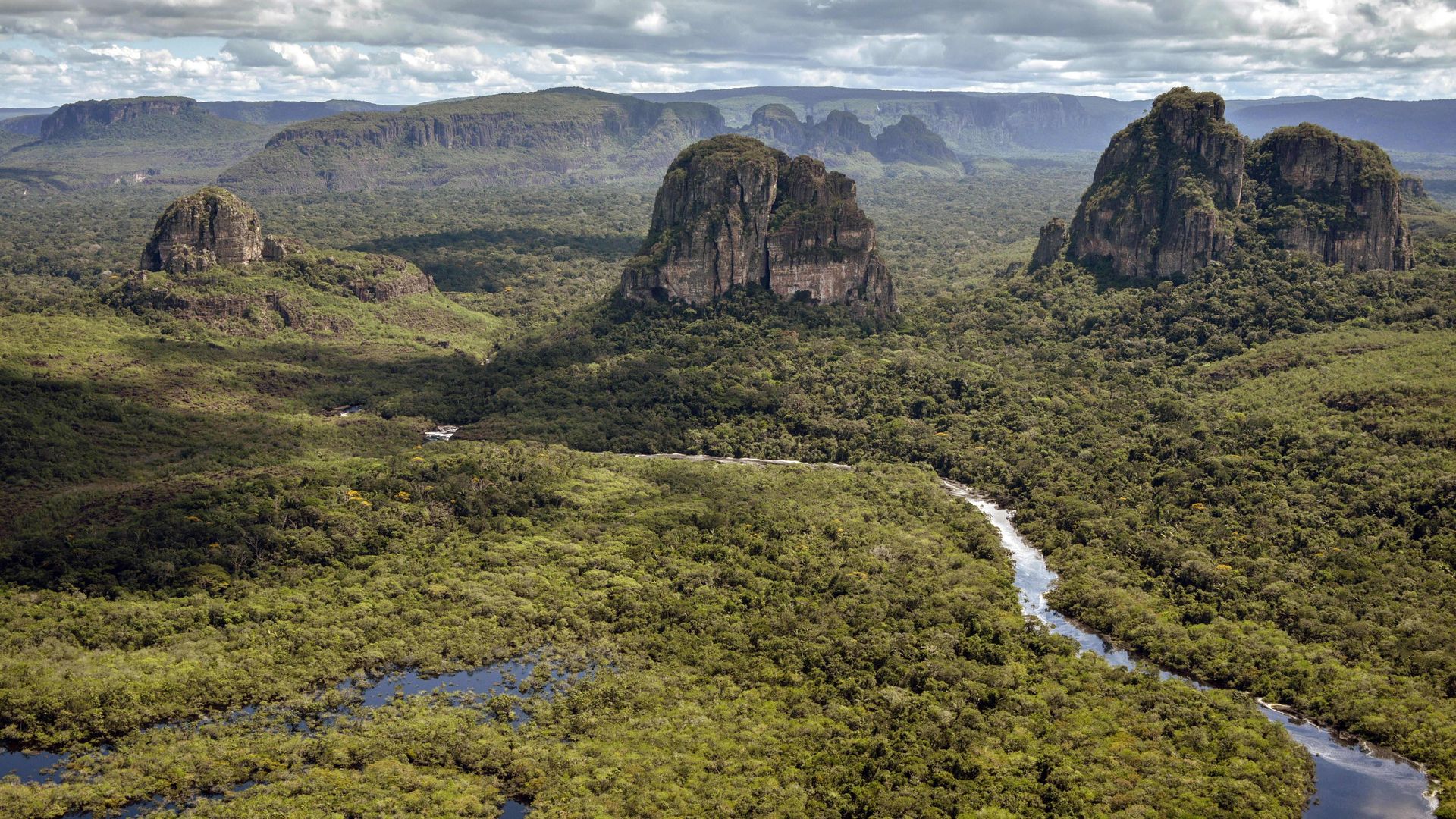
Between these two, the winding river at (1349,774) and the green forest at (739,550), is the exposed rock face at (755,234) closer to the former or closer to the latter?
the green forest at (739,550)

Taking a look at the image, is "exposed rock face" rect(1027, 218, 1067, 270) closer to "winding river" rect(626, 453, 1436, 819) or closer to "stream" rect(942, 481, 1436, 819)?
"winding river" rect(626, 453, 1436, 819)

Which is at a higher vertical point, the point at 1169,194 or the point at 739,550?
the point at 1169,194

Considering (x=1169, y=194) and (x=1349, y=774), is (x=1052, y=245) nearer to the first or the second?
(x=1169, y=194)

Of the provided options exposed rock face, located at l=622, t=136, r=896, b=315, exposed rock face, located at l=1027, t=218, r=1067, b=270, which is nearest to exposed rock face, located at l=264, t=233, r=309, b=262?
exposed rock face, located at l=622, t=136, r=896, b=315

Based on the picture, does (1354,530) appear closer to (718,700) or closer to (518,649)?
(718,700)

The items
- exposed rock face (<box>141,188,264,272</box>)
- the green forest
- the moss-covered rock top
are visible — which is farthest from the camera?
exposed rock face (<box>141,188,264,272</box>)

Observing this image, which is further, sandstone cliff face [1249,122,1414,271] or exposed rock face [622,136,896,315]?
exposed rock face [622,136,896,315]

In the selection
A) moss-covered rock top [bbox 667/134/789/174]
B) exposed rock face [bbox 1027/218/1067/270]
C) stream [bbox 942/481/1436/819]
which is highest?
moss-covered rock top [bbox 667/134/789/174]

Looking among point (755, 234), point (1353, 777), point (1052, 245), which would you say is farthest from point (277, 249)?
point (1353, 777)
